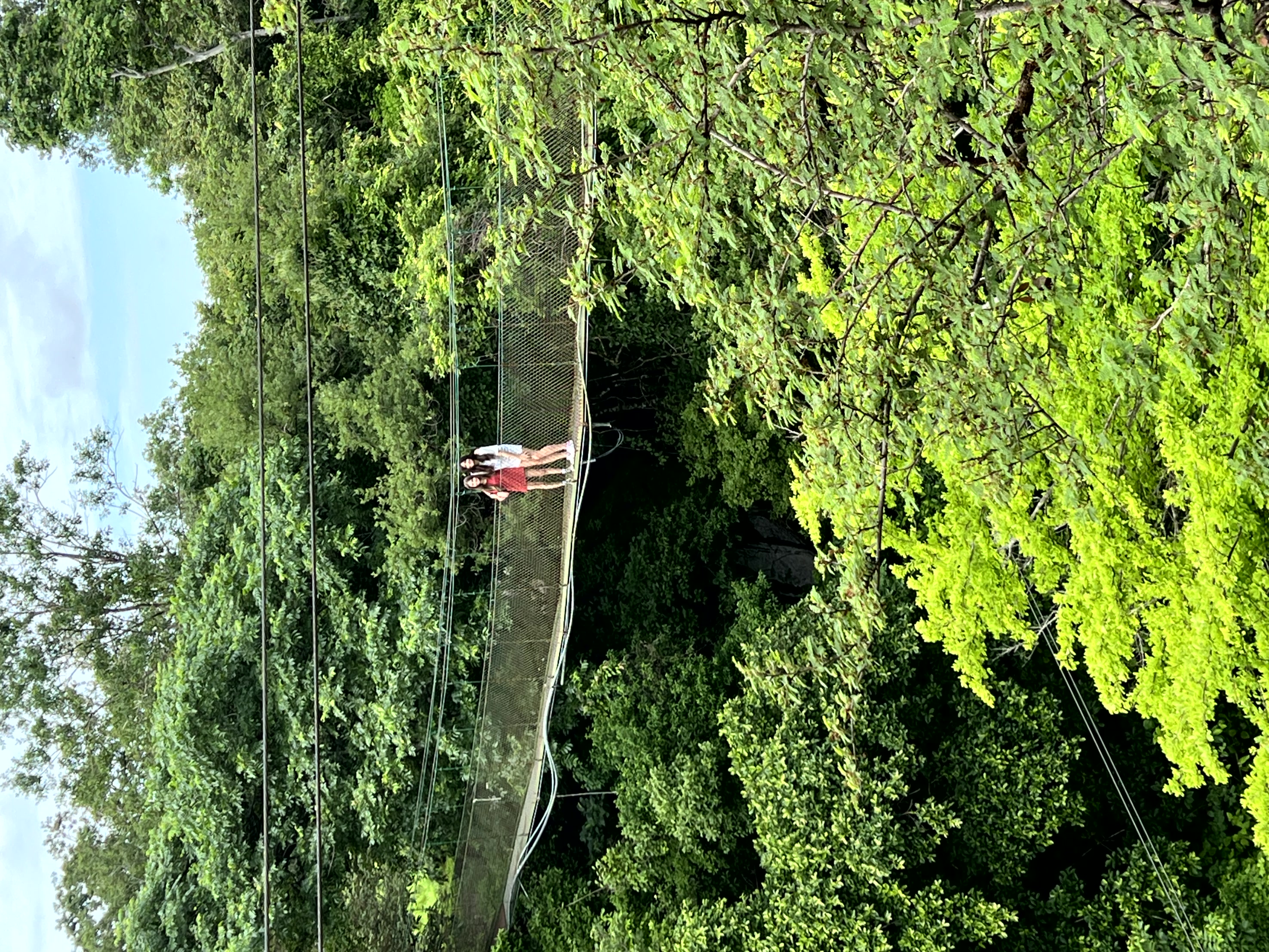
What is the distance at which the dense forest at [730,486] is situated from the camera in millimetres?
4652

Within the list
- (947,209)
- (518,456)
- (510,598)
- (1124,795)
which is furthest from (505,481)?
(1124,795)

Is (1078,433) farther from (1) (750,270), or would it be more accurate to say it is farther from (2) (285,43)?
(2) (285,43)

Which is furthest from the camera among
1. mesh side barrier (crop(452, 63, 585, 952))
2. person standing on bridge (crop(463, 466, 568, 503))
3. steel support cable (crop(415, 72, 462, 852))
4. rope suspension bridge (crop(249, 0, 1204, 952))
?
person standing on bridge (crop(463, 466, 568, 503))

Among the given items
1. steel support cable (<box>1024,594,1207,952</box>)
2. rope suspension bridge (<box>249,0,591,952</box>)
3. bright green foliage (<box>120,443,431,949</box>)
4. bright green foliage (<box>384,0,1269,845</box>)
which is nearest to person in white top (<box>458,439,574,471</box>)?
rope suspension bridge (<box>249,0,591,952</box>)

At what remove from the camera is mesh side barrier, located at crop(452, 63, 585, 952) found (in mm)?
14164

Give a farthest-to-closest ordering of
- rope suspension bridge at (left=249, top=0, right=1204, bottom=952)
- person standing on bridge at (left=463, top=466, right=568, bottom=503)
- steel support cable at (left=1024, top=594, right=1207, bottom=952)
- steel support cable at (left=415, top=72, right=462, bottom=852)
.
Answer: person standing on bridge at (left=463, top=466, right=568, bottom=503), rope suspension bridge at (left=249, top=0, right=1204, bottom=952), steel support cable at (left=415, top=72, right=462, bottom=852), steel support cable at (left=1024, top=594, right=1207, bottom=952)

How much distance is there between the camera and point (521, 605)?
47.9 ft

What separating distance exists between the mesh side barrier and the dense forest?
575 mm

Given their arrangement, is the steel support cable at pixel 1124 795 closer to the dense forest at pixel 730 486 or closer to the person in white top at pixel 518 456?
the dense forest at pixel 730 486

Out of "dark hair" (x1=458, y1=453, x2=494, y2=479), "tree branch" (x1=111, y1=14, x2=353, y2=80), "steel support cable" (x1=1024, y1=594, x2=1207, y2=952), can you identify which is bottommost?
"steel support cable" (x1=1024, y1=594, x2=1207, y2=952)

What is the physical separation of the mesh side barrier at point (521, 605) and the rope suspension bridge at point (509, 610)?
2 cm

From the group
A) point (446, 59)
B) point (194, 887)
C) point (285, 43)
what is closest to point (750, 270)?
point (446, 59)

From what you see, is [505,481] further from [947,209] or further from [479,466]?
[947,209]

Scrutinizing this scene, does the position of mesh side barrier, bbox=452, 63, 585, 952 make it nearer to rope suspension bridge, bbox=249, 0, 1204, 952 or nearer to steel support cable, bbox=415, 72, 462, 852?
rope suspension bridge, bbox=249, 0, 1204, 952
